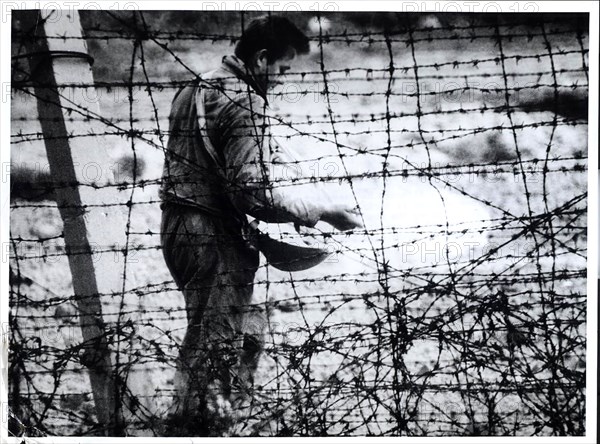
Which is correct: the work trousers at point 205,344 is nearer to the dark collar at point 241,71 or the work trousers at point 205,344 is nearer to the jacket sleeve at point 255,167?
the jacket sleeve at point 255,167

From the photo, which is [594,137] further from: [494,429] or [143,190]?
[143,190]

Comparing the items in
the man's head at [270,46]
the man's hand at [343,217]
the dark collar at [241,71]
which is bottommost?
the man's hand at [343,217]

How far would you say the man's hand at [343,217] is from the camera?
12.3 ft

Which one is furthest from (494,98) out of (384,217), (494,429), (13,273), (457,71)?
(13,273)

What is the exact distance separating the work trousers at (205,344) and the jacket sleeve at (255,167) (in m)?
0.19

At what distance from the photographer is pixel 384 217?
3.74 metres

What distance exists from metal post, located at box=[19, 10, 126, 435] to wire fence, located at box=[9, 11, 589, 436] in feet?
0.07

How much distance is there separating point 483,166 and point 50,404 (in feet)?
7.41

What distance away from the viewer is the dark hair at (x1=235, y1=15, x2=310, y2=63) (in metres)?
3.71

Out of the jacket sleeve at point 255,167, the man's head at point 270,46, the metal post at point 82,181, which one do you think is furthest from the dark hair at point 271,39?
the metal post at point 82,181

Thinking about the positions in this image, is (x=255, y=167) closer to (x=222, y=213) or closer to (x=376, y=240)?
(x=222, y=213)

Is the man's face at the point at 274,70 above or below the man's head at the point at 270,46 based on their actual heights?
below

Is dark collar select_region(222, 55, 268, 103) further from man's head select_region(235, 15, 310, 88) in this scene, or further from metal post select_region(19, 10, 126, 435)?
metal post select_region(19, 10, 126, 435)

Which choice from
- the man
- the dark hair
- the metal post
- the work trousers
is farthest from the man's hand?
the metal post
